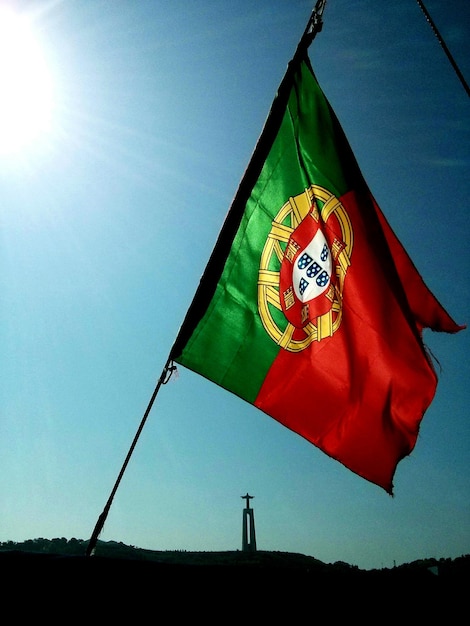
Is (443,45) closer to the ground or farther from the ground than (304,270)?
farther from the ground

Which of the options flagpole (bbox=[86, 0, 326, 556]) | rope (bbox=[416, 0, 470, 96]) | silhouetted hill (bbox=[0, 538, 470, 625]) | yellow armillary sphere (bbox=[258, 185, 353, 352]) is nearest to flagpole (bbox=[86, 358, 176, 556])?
flagpole (bbox=[86, 0, 326, 556])

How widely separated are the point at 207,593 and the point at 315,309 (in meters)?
3.51

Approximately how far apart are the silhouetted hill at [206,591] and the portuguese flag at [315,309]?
2650 millimetres

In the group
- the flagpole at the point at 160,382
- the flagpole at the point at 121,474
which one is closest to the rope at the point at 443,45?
the flagpole at the point at 160,382

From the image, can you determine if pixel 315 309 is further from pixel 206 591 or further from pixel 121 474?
pixel 206 591

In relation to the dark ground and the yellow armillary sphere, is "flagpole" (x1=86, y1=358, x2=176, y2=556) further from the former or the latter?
the dark ground

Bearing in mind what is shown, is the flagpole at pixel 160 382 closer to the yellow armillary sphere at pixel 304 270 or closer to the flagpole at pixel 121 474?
the flagpole at pixel 121 474

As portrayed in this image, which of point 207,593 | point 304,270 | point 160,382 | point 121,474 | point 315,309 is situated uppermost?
point 304,270

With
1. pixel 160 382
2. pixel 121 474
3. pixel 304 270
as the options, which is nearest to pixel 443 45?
pixel 304 270

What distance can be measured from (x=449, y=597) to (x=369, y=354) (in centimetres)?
301

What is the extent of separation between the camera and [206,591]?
1760 mm

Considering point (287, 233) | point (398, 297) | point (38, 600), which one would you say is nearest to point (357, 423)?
point (398, 297)

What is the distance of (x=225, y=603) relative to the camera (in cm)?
175

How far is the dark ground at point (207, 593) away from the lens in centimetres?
158
